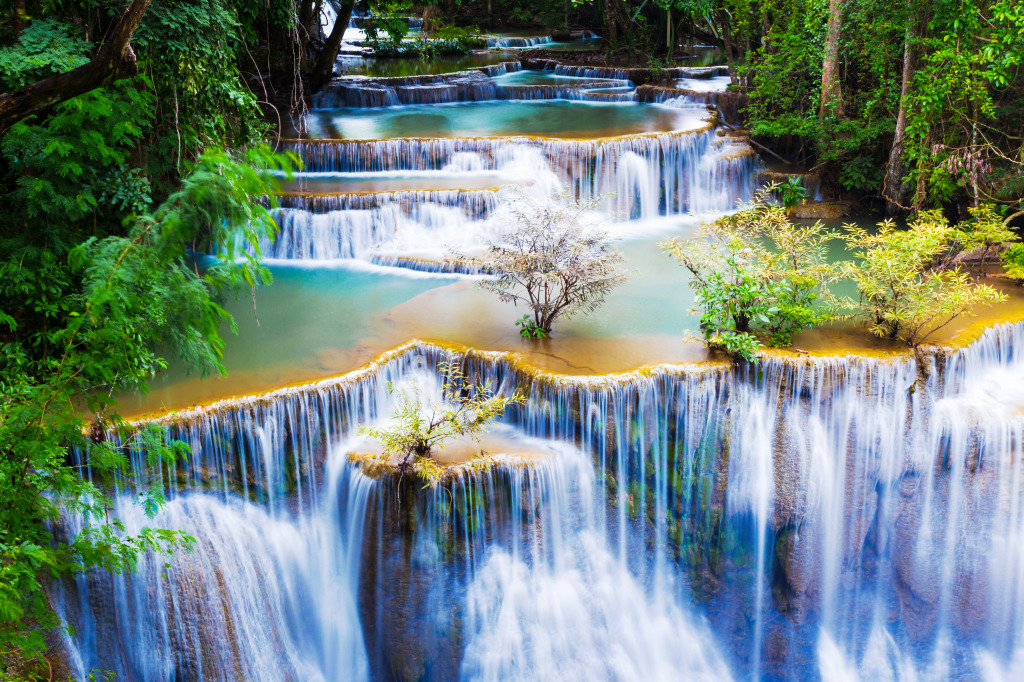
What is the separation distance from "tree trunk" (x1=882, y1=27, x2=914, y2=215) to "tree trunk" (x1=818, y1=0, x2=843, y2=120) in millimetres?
1177

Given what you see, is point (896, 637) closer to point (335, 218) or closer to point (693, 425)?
point (693, 425)

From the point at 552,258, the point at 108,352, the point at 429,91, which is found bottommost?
the point at 108,352

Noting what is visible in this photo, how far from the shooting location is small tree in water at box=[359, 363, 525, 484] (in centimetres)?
695

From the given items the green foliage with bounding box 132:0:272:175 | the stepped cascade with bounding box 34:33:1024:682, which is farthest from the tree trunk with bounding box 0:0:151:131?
the stepped cascade with bounding box 34:33:1024:682

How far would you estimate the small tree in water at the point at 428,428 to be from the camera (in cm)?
695

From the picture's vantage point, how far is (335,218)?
1159 centimetres

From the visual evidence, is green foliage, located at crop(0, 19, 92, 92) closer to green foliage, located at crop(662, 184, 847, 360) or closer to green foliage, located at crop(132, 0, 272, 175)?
green foliage, located at crop(132, 0, 272, 175)

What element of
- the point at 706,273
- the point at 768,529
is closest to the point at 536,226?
the point at 706,273

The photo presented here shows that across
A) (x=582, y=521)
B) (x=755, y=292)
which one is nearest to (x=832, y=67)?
(x=755, y=292)

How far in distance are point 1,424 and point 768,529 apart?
6.90 m

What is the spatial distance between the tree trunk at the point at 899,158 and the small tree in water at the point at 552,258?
577 centimetres

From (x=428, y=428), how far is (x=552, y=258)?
8.07 feet

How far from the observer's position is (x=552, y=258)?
27.6ft

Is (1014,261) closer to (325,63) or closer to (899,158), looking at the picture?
(899,158)
